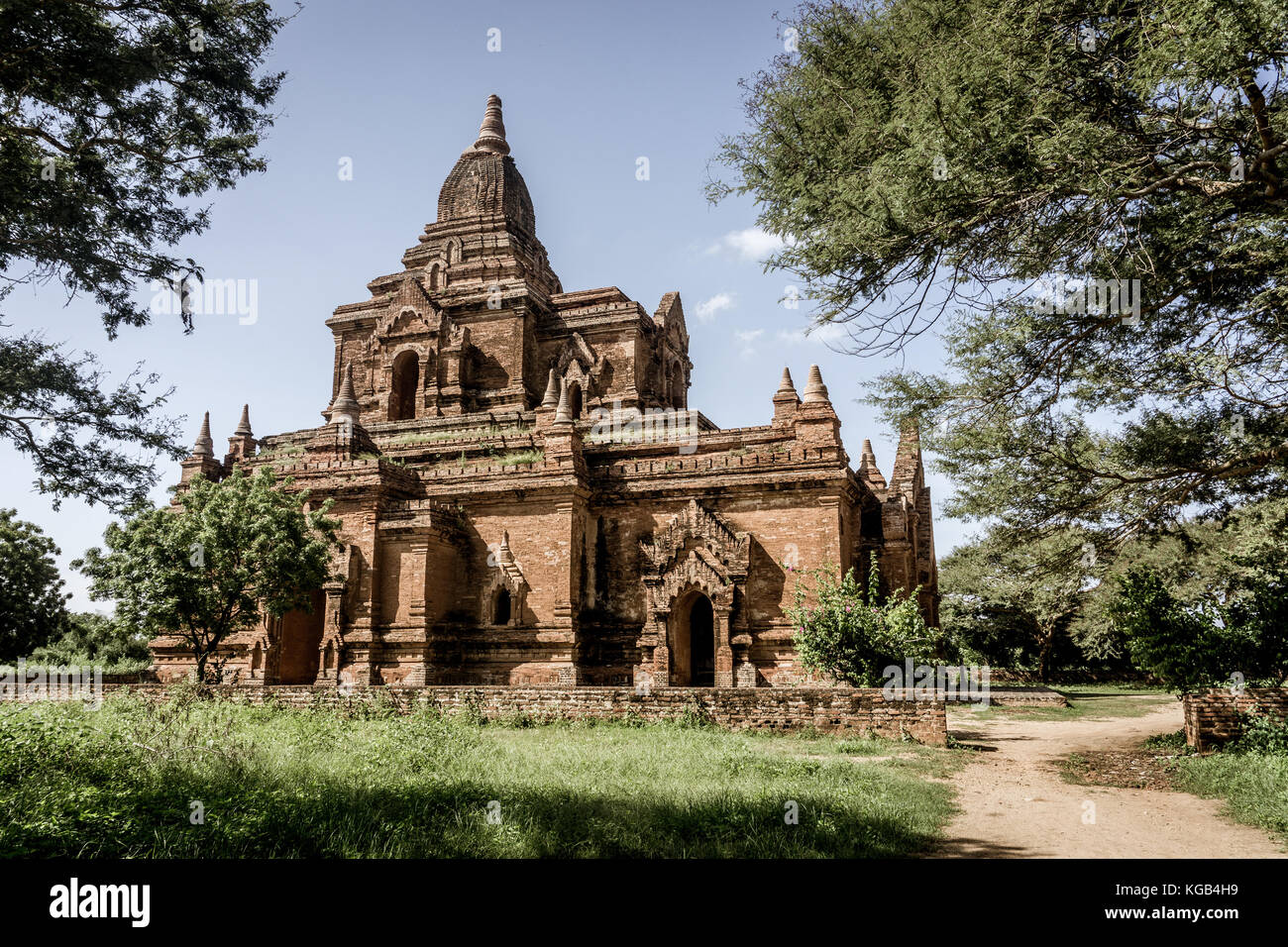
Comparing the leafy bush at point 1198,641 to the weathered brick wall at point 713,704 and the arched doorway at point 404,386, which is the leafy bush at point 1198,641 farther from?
the arched doorway at point 404,386

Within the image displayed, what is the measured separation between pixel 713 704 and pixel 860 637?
130 inches

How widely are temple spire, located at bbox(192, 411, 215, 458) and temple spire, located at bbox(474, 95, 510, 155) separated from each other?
15.0 m

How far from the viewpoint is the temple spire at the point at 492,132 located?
32.3m

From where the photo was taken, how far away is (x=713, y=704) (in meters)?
13.9

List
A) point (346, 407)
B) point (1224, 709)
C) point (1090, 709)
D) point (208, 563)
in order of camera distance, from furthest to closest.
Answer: point (1090, 709) < point (346, 407) < point (208, 563) < point (1224, 709)

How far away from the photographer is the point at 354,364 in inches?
1133

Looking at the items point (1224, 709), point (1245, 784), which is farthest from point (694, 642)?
point (1245, 784)

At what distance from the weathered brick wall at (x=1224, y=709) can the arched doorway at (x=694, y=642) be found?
29.0 ft

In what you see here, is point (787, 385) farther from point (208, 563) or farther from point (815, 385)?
point (208, 563)

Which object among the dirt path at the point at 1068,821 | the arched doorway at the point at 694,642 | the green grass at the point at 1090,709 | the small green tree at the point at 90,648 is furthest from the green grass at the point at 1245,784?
the small green tree at the point at 90,648

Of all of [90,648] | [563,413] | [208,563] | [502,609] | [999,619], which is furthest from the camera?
[999,619]

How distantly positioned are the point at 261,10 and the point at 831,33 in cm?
633

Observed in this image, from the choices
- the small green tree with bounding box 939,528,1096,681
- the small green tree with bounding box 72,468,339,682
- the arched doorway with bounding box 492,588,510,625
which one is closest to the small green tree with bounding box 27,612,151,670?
the small green tree with bounding box 72,468,339,682
